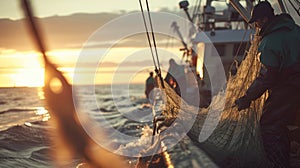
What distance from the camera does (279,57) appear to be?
3754mm

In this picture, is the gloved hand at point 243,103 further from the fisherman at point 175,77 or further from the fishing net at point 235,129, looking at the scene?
the fisherman at point 175,77

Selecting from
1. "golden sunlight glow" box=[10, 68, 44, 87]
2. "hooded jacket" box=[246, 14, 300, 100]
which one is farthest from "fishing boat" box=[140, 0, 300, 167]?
"golden sunlight glow" box=[10, 68, 44, 87]

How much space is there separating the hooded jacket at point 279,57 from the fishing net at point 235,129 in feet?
1.00

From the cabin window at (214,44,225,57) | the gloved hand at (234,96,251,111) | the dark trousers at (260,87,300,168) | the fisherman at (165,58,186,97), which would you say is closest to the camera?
the dark trousers at (260,87,300,168)

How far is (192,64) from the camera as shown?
84.5ft

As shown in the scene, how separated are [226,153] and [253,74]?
1299 millimetres

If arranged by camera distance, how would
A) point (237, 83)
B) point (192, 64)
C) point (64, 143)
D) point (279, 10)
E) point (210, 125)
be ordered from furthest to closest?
point (192, 64), point (279, 10), point (210, 125), point (237, 83), point (64, 143)

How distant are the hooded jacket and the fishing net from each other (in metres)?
0.30

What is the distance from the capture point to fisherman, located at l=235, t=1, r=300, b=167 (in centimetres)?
376

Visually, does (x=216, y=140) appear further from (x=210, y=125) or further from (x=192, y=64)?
(x=192, y=64)

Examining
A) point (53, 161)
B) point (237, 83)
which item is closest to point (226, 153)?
point (237, 83)

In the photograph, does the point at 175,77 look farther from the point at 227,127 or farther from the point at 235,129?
the point at 235,129

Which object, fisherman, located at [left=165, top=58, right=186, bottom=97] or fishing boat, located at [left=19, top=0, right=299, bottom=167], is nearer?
fishing boat, located at [left=19, top=0, right=299, bottom=167]

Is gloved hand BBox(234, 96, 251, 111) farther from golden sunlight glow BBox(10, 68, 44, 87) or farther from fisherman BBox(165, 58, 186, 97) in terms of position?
fisherman BBox(165, 58, 186, 97)
